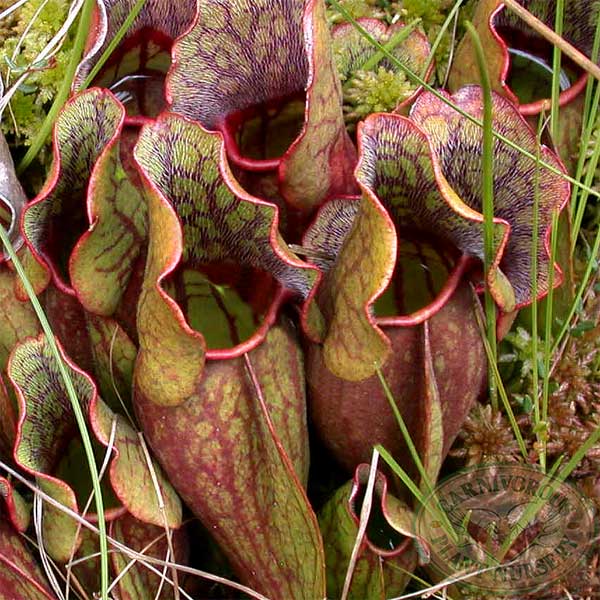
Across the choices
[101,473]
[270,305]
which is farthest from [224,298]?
[101,473]

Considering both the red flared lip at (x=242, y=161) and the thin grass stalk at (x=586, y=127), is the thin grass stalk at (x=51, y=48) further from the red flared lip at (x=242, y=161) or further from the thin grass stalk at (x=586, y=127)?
the thin grass stalk at (x=586, y=127)

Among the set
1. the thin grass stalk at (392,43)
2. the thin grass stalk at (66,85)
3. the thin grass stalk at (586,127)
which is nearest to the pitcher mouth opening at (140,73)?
the thin grass stalk at (66,85)

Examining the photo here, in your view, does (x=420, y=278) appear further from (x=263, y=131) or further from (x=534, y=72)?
(x=534, y=72)

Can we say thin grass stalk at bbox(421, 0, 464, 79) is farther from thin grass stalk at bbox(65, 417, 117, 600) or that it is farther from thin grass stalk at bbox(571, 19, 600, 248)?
thin grass stalk at bbox(65, 417, 117, 600)

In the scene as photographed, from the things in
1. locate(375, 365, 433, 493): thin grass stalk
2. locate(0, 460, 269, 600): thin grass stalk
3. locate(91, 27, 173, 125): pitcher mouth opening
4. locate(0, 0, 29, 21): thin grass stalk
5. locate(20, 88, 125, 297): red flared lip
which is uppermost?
locate(0, 0, 29, 21): thin grass stalk

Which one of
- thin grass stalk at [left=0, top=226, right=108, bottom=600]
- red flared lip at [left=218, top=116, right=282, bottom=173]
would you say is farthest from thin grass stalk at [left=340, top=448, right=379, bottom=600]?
red flared lip at [left=218, top=116, right=282, bottom=173]

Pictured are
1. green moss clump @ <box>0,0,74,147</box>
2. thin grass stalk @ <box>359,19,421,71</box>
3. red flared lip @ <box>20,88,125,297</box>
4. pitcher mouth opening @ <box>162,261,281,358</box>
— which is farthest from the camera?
green moss clump @ <box>0,0,74,147</box>
